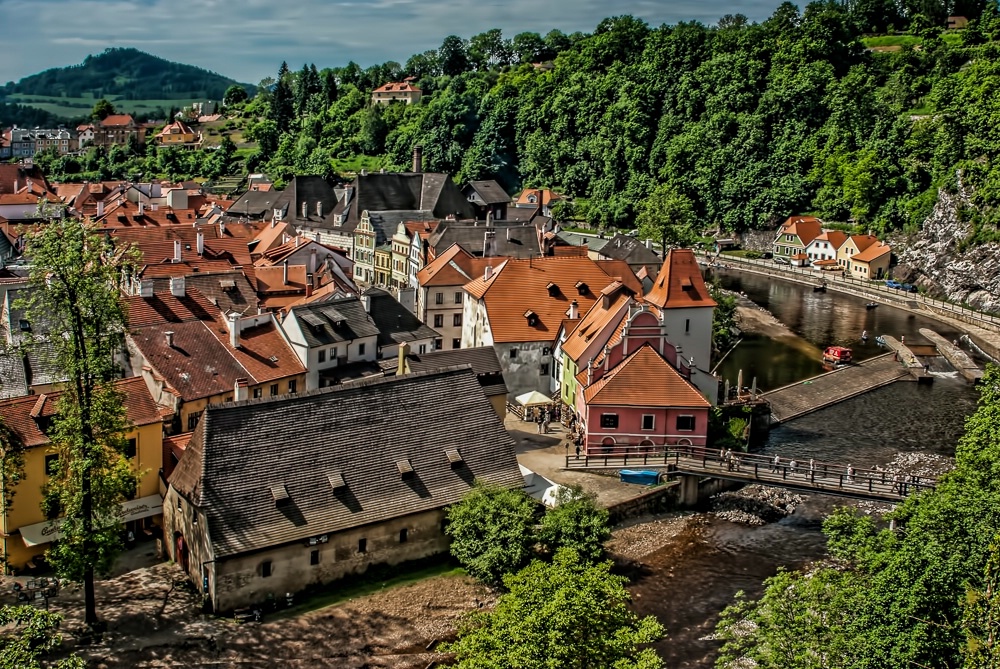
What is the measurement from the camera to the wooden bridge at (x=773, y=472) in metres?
42.8

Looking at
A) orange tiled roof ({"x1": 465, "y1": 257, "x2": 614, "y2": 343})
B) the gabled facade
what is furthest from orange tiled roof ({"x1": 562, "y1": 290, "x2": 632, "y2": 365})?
the gabled facade

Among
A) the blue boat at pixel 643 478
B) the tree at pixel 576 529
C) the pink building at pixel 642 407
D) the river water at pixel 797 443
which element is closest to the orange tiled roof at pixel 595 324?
the pink building at pixel 642 407

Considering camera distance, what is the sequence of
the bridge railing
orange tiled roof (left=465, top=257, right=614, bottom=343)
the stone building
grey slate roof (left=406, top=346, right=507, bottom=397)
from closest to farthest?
the stone building → the bridge railing → grey slate roof (left=406, top=346, right=507, bottom=397) → orange tiled roof (left=465, top=257, right=614, bottom=343)

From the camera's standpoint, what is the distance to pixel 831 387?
6444 centimetres

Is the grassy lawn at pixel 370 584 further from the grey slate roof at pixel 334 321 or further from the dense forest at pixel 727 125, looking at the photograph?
the dense forest at pixel 727 125

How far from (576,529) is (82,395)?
1769 centimetres

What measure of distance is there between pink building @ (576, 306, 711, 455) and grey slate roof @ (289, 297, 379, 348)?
42.5 ft

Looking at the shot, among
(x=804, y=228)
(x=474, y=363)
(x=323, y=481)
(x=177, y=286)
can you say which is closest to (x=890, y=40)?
(x=804, y=228)

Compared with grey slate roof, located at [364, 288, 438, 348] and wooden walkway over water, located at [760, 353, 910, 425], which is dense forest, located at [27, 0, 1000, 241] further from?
grey slate roof, located at [364, 288, 438, 348]

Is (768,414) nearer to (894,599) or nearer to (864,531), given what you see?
(864,531)

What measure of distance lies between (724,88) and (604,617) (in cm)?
13283

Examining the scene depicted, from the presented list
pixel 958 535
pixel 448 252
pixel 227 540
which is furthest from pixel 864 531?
pixel 448 252

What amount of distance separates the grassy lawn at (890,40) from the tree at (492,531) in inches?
5681

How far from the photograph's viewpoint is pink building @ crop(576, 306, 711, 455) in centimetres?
4578
